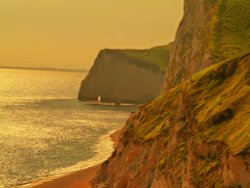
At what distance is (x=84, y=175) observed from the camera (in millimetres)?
43688

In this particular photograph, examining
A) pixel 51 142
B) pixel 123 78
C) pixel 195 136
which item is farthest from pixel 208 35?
pixel 123 78

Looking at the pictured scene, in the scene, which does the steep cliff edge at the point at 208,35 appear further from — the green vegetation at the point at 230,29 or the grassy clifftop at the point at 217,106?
the grassy clifftop at the point at 217,106

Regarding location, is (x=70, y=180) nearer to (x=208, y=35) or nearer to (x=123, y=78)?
(x=208, y=35)

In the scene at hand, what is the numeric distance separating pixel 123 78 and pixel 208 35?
97107 mm

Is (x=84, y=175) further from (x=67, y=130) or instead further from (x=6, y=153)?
(x=67, y=130)

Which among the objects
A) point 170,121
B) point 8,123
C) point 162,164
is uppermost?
point 170,121

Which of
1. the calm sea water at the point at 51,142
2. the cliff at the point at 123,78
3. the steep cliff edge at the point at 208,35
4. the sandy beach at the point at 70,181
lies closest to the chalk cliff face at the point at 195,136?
the steep cliff edge at the point at 208,35

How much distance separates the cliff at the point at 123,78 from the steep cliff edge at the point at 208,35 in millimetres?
72292

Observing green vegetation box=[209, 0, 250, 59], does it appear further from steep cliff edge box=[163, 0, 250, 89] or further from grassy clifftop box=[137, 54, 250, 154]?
grassy clifftop box=[137, 54, 250, 154]

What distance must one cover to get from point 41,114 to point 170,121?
84.1 metres

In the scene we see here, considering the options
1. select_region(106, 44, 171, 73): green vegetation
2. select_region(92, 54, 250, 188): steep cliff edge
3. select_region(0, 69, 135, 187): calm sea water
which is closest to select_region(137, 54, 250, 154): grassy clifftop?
select_region(92, 54, 250, 188): steep cliff edge

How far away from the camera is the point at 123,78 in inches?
5576

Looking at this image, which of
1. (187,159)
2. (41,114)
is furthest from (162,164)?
(41,114)

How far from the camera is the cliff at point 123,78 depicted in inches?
5512
